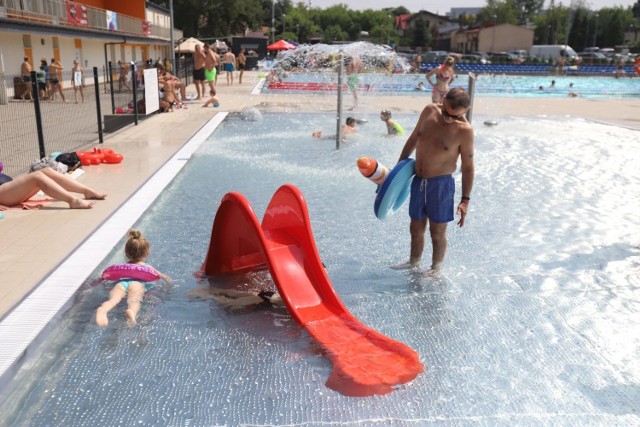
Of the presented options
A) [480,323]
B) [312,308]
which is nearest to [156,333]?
[312,308]

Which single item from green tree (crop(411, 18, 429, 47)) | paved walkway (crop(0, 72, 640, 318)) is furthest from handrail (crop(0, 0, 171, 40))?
green tree (crop(411, 18, 429, 47))

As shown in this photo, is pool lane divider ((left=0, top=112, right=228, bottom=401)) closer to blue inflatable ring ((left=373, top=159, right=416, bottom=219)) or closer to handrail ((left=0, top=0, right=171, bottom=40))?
blue inflatable ring ((left=373, top=159, right=416, bottom=219))

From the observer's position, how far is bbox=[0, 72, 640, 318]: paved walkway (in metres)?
4.91

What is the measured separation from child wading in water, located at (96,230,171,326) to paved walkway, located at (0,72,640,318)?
643 millimetres

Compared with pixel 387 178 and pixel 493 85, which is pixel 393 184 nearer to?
pixel 387 178

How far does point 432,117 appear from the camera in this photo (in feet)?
15.6

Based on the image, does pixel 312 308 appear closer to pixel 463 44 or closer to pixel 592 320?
pixel 592 320

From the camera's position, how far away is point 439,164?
15.6 ft

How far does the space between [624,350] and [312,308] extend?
2099 mm

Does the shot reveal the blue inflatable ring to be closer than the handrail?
Yes

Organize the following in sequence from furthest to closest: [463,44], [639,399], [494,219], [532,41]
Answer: [463,44], [532,41], [494,219], [639,399]

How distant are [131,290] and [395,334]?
1.97m

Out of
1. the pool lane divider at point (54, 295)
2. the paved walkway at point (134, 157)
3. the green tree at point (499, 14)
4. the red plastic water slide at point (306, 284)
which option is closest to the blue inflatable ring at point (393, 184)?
the red plastic water slide at point (306, 284)

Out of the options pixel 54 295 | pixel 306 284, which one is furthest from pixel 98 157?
pixel 306 284
